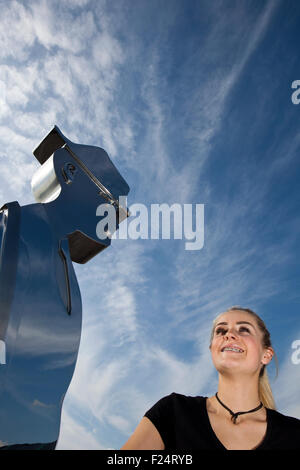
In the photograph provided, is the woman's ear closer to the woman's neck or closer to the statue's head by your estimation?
the woman's neck

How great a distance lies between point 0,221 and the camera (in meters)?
2.89

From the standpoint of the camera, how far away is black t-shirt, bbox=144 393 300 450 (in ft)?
3.73

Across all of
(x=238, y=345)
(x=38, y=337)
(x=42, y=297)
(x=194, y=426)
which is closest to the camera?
(x=194, y=426)

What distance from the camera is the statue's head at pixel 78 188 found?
11.5 feet

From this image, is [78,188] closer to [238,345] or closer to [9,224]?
[9,224]

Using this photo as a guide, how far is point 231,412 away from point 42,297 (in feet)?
6.63

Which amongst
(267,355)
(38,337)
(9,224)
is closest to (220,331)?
(267,355)

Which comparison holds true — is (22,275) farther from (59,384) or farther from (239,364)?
(239,364)

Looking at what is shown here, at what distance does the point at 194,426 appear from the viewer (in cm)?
121

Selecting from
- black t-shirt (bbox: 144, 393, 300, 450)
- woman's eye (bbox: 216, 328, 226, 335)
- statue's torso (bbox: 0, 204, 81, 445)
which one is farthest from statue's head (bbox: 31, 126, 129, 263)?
black t-shirt (bbox: 144, 393, 300, 450)

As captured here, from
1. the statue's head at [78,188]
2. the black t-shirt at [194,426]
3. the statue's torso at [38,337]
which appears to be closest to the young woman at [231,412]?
the black t-shirt at [194,426]

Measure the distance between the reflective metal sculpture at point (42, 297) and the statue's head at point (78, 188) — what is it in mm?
12

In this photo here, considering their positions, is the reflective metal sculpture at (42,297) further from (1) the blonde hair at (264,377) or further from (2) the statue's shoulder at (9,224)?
(1) the blonde hair at (264,377)

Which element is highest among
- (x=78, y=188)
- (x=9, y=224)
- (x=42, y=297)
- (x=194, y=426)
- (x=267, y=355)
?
(x=78, y=188)
